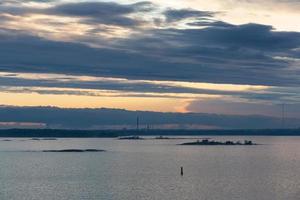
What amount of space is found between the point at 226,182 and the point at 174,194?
49.8 feet

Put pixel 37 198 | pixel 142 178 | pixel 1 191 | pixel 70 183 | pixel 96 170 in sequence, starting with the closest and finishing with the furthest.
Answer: pixel 37 198 → pixel 1 191 → pixel 70 183 → pixel 142 178 → pixel 96 170

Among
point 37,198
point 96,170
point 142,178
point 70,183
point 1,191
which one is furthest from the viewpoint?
point 96,170

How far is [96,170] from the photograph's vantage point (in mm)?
105375

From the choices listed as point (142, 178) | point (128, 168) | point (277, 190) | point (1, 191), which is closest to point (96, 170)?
point (128, 168)

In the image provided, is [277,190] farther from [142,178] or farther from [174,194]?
[142,178]

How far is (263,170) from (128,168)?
24.5 m

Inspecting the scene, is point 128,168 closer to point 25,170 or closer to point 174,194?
point 25,170

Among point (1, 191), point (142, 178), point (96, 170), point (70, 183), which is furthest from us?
point (96, 170)

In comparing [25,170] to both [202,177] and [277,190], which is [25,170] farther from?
[277,190]

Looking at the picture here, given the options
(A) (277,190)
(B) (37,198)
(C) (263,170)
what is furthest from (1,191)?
(C) (263,170)

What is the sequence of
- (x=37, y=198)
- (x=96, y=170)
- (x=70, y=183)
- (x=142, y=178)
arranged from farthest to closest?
(x=96, y=170), (x=142, y=178), (x=70, y=183), (x=37, y=198)

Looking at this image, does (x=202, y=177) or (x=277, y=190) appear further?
(x=202, y=177)

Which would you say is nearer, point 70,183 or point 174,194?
point 174,194

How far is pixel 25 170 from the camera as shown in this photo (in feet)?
348
